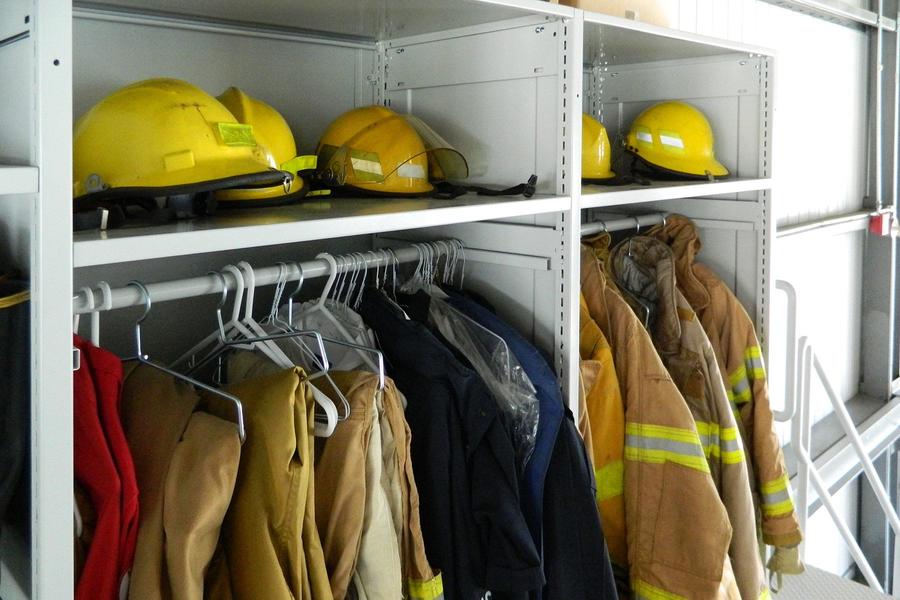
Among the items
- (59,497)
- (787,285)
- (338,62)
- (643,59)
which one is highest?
(643,59)

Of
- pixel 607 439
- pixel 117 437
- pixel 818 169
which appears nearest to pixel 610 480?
pixel 607 439

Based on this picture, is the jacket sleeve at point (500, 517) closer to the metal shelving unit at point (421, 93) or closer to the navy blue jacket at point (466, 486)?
the navy blue jacket at point (466, 486)

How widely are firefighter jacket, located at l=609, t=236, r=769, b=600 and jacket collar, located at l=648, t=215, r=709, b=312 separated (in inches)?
6.0

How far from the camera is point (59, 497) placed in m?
0.88

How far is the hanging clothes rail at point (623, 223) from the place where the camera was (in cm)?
203

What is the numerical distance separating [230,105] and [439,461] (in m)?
0.68

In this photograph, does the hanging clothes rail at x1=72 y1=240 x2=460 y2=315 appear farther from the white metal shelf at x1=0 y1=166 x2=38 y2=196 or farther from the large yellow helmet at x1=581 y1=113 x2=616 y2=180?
the large yellow helmet at x1=581 y1=113 x2=616 y2=180

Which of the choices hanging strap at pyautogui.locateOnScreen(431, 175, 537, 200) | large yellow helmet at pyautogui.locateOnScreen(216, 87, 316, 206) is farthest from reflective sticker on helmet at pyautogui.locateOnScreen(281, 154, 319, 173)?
hanging strap at pyautogui.locateOnScreen(431, 175, 537, 200)

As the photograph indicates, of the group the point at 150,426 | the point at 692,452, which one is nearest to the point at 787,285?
the point at 692,452

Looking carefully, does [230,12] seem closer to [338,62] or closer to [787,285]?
[338,62]

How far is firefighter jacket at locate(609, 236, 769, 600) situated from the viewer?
A: 1.97m

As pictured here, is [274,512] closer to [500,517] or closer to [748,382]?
[500,517]

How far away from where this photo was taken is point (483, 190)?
5.34ft

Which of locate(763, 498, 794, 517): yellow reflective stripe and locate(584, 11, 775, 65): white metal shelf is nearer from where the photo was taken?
locate(584, 11, 775, 65): white metal shelf
